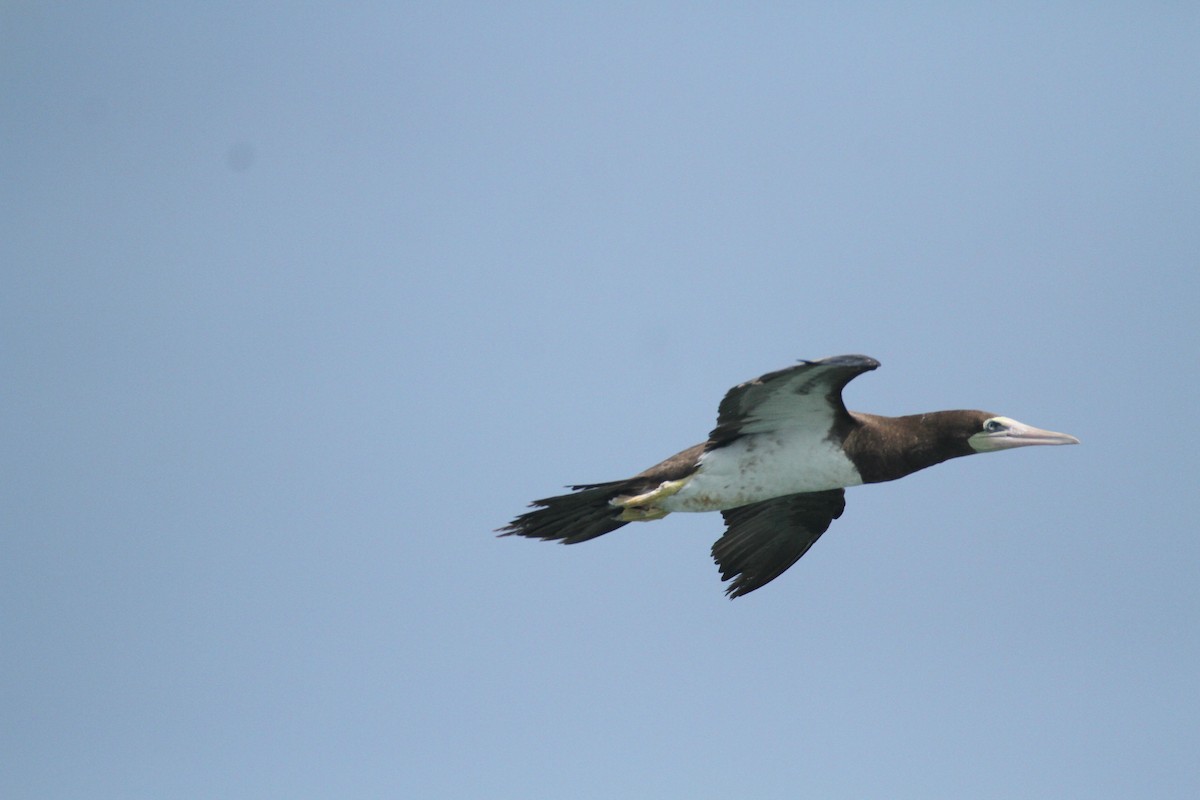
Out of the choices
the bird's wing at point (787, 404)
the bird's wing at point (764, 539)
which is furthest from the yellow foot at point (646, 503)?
the bird's wing at point (764, 539)

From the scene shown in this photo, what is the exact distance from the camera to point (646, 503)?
45.9 ft

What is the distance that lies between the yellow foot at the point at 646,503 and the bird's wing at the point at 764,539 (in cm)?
123

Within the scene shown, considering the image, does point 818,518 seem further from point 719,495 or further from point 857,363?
point 857,363

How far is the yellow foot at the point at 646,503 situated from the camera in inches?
547

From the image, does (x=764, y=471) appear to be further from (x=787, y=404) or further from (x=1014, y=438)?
(x=1014, y=438)

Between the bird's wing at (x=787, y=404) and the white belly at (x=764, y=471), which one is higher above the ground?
the bird's wing at (x=787, y=404)

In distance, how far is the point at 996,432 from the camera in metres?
13.2

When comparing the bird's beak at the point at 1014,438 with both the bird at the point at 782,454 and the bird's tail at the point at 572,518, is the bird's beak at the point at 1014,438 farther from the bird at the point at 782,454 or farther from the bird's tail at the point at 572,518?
the bird's tail at the point at 572,518

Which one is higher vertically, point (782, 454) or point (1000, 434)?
point (782, 454)

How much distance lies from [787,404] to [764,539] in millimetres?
2309

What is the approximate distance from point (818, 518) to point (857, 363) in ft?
12.4

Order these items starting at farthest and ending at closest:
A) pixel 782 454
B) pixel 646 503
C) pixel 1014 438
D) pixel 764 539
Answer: pixel 764 539 < pixel 646 503 < pixel 782 454 < pixel 1014 438

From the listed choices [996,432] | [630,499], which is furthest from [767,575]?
[996,432]

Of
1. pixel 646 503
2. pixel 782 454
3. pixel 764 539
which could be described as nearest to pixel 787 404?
pixel 782 454
